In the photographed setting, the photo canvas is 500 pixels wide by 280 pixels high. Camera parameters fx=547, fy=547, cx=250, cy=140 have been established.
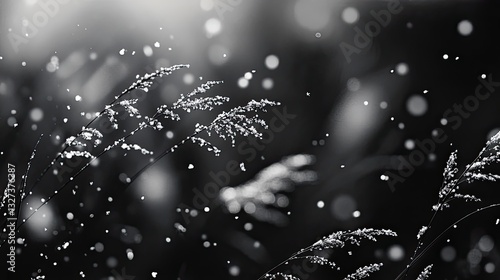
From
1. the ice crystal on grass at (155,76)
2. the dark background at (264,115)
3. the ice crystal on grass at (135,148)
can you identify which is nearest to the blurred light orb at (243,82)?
the dark background at (264,115)

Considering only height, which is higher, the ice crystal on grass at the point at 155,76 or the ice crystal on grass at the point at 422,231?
the ice crystal on grass at the point at 155,76

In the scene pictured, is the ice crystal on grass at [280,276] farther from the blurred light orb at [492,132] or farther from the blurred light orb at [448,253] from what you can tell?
the blurred light orb at [492,132]

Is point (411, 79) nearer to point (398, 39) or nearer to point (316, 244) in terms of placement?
point (398, 39)

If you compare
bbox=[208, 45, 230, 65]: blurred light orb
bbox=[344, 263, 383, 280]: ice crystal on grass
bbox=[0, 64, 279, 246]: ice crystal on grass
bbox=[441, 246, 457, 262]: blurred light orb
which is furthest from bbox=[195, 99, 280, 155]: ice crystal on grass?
bbox=[441, 246, 457, 262]: blurred light orb

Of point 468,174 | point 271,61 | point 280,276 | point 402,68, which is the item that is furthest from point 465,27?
point 280,276

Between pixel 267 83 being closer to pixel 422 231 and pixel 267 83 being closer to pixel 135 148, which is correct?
pixel 135 148

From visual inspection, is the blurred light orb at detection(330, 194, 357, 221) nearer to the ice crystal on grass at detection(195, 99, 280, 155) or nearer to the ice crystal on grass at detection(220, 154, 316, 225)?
the ice crystal on grass at detection(220, 154, 316, 225)
